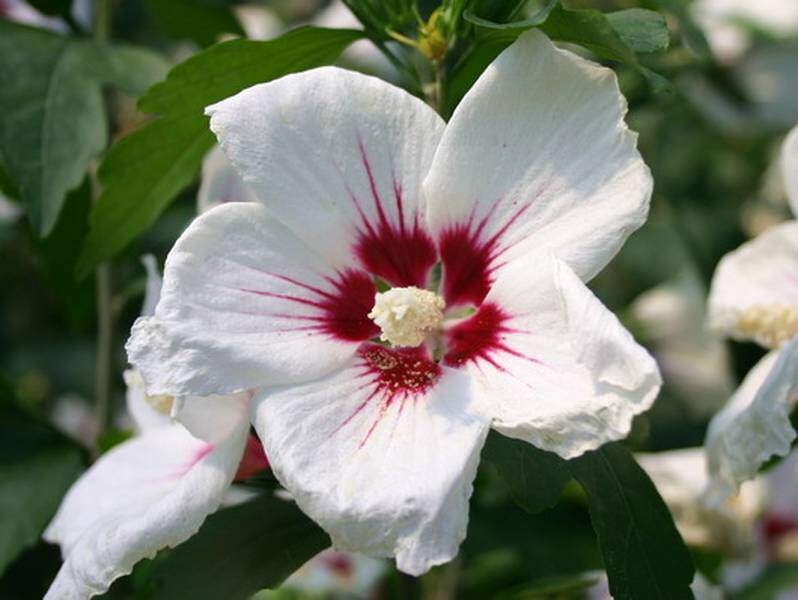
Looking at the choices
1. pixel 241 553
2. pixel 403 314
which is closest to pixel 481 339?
pixel 403 314

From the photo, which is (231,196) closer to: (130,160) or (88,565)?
(130,160)

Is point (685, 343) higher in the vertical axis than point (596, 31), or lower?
lower

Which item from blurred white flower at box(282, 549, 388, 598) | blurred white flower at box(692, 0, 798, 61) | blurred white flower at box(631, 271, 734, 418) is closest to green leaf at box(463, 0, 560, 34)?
blurred white flower at box(282, 549, 388, 598)

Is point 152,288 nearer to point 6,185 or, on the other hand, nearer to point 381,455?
point 6,185

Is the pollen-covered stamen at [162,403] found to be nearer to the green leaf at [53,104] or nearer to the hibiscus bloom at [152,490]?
the hibiscus bloom at [152,490]

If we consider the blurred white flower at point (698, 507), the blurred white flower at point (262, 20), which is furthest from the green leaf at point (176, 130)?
the blurred white flower at point (262, 20)

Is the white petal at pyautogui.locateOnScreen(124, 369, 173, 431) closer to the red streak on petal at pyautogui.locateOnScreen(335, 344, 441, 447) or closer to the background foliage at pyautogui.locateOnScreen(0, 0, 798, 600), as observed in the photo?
the background foliage at pyautogui.locateOnScreen(0, 0, 798, 600)

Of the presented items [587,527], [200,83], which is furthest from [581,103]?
[587,527]
